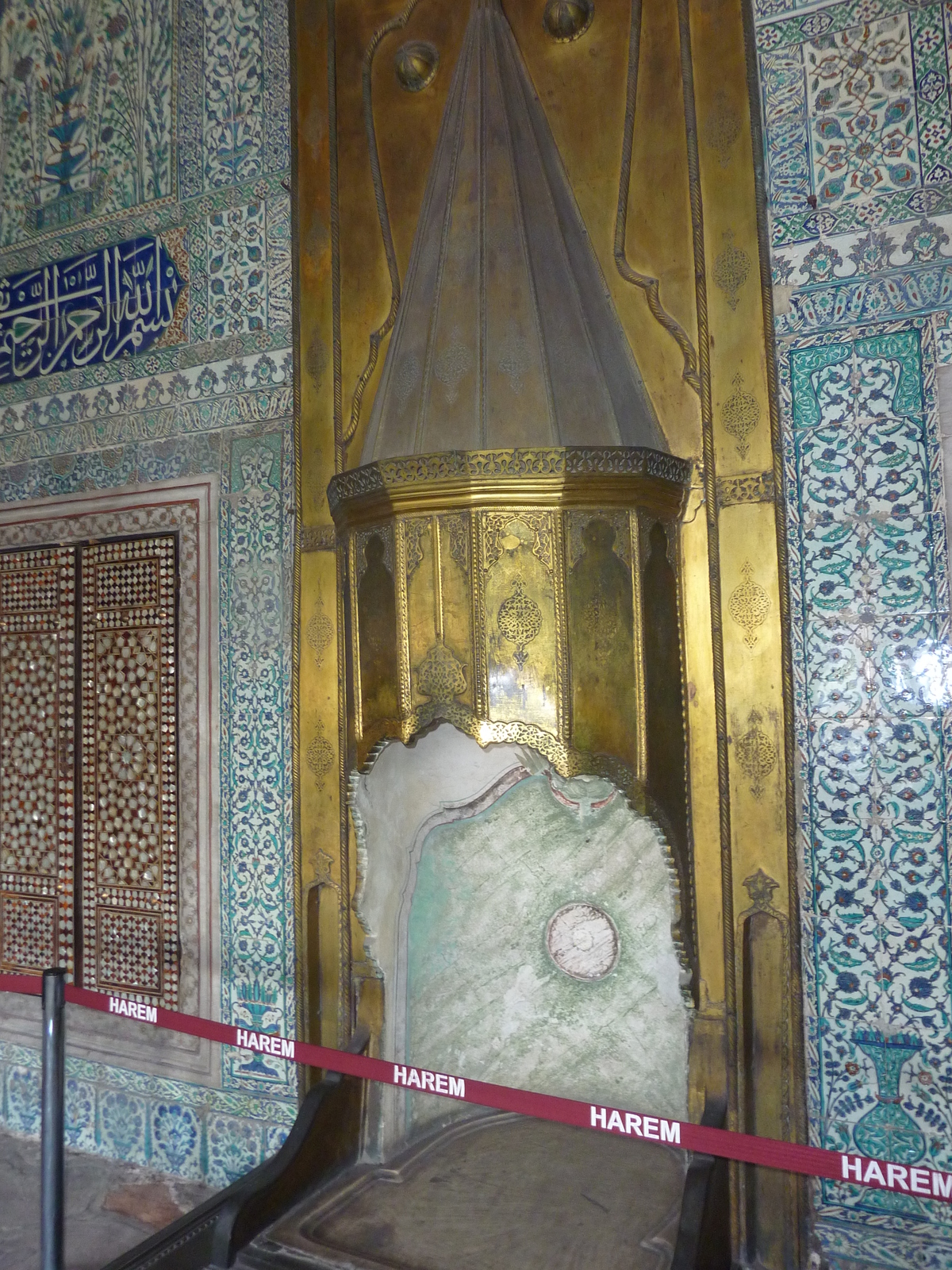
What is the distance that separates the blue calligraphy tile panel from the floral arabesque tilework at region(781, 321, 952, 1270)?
2154 mm

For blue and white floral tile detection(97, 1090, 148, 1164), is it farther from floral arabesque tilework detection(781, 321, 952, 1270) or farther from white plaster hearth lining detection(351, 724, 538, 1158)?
floral arabesque tilework detection(781, 321, 952, 1270)

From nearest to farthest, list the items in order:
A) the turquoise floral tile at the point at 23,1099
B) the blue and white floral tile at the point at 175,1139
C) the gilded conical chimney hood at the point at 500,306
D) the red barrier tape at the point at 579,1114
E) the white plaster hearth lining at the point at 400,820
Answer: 1. the red barrier tape at the point at 579,1114
2. the gilded conical chimney hood at the point at 500,306
3. the white plaster hearth lining at the point at 400,820
4. the blue and white floral tile at the point at 175,1139
5. the turquoise floral tile at the point at 23,1099

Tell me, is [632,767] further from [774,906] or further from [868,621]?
[868,621]

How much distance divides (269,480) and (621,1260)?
235 centimetres

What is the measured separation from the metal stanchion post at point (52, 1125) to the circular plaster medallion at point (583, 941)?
4.88 ft

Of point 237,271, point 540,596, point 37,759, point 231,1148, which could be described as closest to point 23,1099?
point 231,1148

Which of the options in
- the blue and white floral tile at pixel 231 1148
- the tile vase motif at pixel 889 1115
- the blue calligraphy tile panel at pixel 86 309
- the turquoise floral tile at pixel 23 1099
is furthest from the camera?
the turquoise floral tile at pixel 23 1099

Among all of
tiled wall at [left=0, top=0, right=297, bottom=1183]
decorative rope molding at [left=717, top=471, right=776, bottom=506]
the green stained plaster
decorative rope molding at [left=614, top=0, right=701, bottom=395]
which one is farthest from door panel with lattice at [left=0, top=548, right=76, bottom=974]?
decorative rope molding at [left=717, top=471, right=776, bottom=506]

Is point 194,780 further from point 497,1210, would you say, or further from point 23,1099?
point 497,1210

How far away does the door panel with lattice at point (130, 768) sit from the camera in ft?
10.7

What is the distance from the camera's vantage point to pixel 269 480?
10.3 ft

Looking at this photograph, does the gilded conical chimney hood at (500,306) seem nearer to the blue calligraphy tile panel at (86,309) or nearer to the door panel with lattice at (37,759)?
the blue calligraphy tile panel at (86,309)

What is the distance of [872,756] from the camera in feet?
7.75

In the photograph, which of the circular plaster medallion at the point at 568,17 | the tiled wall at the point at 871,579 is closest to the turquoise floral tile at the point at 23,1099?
the tiled wall at the point at 871,579
